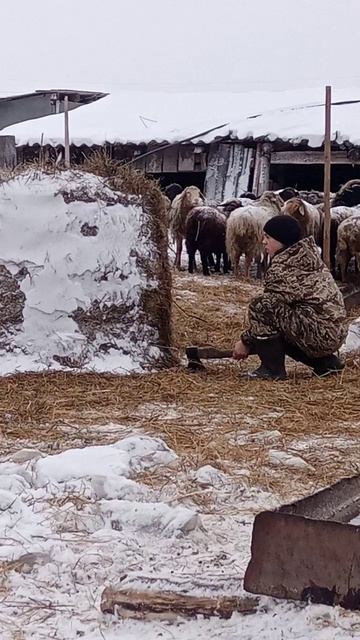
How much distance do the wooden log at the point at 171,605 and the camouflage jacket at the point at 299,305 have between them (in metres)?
3.91

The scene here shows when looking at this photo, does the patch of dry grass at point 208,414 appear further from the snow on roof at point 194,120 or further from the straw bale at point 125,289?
the snow on roof at point 194,120

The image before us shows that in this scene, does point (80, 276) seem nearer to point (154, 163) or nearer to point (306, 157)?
point (306, 157)

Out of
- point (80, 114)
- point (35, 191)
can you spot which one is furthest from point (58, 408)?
point (80, 114)

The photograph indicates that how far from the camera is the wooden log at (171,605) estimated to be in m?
3.03

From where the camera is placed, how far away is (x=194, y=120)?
22.8 meters

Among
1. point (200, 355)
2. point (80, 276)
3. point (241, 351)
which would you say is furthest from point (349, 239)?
point (241, 351)

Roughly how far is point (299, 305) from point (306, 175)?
58.1 feet

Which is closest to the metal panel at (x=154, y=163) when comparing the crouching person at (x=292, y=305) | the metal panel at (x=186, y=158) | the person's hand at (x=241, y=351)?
the metal panel at (x=186, y=158)

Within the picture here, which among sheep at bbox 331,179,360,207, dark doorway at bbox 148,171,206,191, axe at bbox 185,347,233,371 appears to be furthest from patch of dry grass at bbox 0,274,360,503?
dark doorway at bbox 148,171,206,191

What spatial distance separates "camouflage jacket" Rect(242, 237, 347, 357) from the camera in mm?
6820

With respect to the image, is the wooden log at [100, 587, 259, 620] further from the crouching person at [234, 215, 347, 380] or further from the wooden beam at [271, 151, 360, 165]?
the wooden beam at [271, 151, 360, 165]

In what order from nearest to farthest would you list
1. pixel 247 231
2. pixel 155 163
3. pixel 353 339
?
pixel 353 339 → pixel 247 231 → pixel 155 163

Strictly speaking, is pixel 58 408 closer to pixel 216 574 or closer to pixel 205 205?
pixel 216 574

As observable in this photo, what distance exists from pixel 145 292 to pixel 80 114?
17894mm
